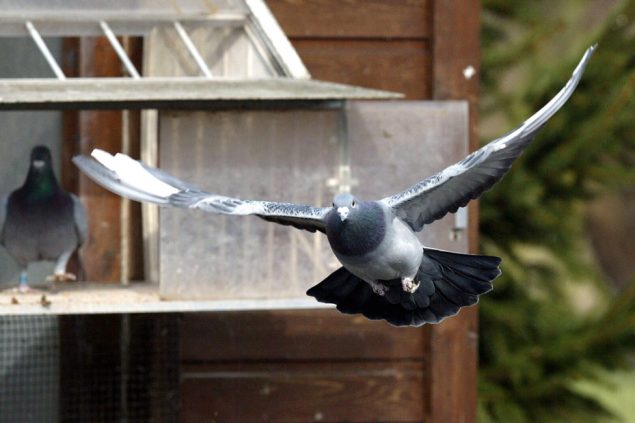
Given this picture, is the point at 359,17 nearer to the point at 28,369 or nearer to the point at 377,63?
the point at 377,63

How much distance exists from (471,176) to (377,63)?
1850 millimetres

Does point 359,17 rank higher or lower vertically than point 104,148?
higher

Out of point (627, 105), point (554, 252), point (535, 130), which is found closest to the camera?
point (535, 130)

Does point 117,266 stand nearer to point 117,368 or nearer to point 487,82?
point 117,368

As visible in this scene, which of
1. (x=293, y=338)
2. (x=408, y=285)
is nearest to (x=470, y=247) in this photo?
(x=293, y=338)

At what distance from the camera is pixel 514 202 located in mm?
7938

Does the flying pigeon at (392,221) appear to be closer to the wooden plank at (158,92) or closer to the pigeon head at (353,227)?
the pigeon head at (353,227)

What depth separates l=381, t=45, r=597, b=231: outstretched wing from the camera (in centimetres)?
474

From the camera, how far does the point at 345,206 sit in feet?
16.1

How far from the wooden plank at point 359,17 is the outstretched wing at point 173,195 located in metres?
1.64

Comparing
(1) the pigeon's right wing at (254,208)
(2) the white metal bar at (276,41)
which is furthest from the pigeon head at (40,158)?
(1) the pigeon's right wing at (254,208)

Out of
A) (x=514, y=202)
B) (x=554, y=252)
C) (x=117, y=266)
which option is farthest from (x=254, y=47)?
(x=554, y=252)

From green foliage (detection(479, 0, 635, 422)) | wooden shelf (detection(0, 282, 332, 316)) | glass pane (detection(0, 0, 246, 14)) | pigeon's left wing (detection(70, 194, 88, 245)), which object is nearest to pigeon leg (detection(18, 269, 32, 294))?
wooden shelf (detection(0, 282, 332, 316))

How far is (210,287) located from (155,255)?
0.97 m
